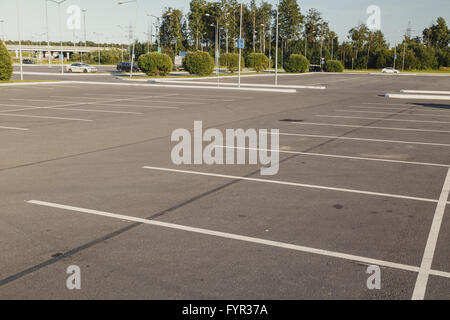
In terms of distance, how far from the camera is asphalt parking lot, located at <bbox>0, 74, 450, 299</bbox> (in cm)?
443

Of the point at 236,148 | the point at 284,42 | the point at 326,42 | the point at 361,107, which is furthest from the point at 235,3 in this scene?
the point at 236,148

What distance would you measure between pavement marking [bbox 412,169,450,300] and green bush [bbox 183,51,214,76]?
48642 millimetres


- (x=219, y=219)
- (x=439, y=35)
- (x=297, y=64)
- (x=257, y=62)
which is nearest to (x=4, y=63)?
(x=219, y=219)

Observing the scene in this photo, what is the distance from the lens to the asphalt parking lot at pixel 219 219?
4.43 metres

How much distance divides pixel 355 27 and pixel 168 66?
73.0 meters

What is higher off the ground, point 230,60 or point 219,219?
point 230,60

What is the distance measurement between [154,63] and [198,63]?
6.12 meters

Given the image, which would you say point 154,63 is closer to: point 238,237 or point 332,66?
point 332,66

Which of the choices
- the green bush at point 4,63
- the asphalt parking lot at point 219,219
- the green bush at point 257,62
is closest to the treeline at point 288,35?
the green bush at point 257,62

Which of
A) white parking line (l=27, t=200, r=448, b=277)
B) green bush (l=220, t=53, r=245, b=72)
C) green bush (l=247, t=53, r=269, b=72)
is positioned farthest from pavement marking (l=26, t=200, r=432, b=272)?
green bush (l=247, t=53, r=269, b=72)

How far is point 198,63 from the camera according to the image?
179 feet

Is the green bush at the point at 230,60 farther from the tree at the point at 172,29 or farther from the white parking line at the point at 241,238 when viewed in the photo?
the white parking line at the point at 241,238

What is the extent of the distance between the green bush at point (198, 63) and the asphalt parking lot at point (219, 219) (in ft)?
140

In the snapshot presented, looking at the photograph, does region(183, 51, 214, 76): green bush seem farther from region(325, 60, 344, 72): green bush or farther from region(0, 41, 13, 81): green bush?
region(325, 60, 344, 72): green bush
